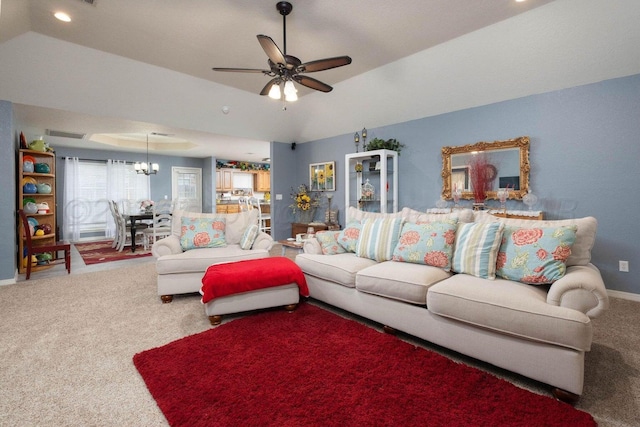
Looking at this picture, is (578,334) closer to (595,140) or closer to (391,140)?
(595,140)

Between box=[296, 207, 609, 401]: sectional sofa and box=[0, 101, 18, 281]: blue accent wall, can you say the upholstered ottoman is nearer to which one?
box=[296, 207, 609, 401]: sectional sofa

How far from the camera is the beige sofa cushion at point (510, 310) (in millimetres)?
1574

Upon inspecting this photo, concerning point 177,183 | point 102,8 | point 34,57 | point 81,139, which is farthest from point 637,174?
point 177,183

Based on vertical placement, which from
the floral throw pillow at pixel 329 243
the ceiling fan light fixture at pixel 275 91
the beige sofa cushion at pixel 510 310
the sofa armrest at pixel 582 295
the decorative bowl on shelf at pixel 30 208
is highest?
the ceiling fan light fixture at pixel 275 91

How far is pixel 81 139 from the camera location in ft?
21.4

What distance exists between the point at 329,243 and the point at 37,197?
5.11m

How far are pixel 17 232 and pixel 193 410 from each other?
15.5ft

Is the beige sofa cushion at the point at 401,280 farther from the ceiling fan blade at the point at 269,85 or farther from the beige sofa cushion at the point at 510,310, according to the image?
the ceiling fan blade at the point at 269,85

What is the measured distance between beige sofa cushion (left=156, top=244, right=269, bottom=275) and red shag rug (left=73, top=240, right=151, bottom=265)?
2.92 m

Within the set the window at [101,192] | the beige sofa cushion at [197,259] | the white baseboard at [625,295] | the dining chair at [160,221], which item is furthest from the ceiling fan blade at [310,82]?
the window at [101,192]

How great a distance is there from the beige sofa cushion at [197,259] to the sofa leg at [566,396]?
283 centimetres

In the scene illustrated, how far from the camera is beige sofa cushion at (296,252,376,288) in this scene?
2.66 metres

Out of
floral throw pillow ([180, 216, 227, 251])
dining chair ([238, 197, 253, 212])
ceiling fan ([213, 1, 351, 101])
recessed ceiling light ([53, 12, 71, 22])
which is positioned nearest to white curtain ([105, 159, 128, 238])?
dining chair ([238, 197, 253, 212])

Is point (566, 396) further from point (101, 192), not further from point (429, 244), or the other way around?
point (101, 192)
